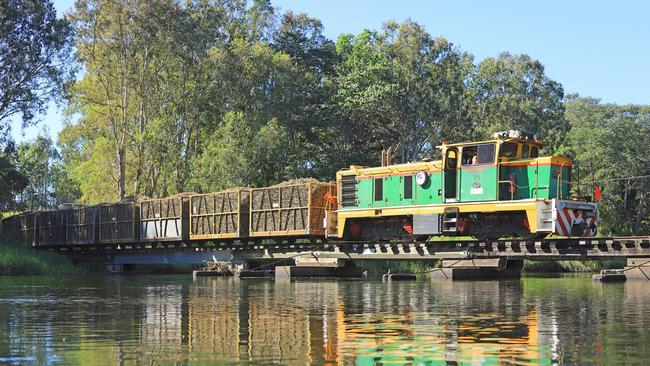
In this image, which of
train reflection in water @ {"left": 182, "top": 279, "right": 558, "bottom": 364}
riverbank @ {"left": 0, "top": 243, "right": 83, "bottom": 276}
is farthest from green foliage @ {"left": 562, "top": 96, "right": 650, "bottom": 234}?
train reflection in water @ {"left": 182, "top": 279, "right": 558, "bottom": 364}

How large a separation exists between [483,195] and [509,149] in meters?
1.94

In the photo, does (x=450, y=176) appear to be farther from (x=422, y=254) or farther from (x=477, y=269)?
(x=477, y=269)

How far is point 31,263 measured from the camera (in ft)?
151

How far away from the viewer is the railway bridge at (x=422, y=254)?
28031 mm

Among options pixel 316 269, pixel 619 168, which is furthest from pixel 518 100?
pixel 316 269

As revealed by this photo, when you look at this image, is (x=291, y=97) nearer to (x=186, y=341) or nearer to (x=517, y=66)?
(x=517, y=66)

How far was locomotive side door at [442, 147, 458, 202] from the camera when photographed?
30750mm

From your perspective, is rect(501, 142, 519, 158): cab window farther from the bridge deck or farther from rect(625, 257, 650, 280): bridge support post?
rect(625, 257, 650, 280): bridge support post


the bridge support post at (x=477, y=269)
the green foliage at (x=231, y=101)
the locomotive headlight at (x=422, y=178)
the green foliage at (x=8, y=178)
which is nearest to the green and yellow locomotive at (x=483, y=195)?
the locomotive headlight at (x=422, y=178)

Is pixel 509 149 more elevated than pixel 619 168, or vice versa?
pixel 619 168

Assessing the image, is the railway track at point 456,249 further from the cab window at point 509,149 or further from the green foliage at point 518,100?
the green foliage at point 518,100

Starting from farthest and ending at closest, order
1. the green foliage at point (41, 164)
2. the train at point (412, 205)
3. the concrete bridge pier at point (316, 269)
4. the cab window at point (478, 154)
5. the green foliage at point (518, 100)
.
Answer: the green foliage at point (41, 164) < the green foliage at point (518, 100) < the concrete bridge pier at point (316, 269) < the cab window at point (478, 154) < the train at point (412, 205)

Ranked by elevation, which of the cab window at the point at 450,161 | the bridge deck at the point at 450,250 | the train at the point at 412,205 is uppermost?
the cab window at the point at 450,161

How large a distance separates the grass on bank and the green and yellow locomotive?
21733 mm
